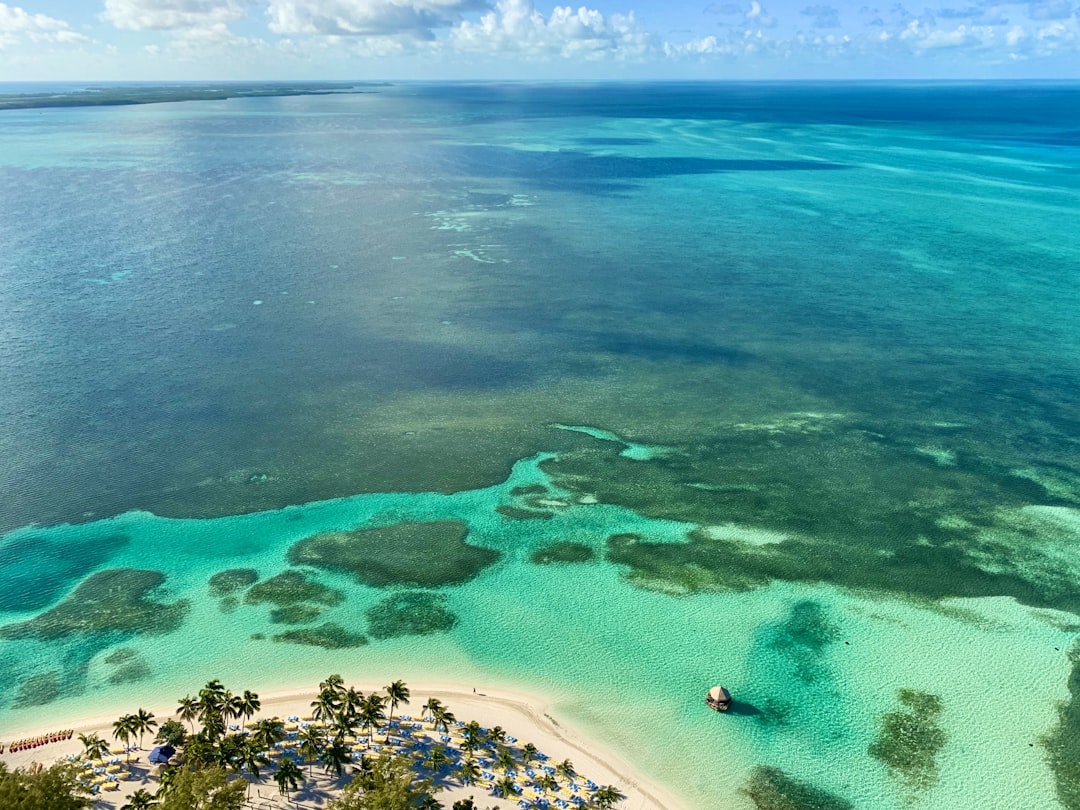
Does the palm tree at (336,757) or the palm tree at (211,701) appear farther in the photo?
the palm tree at (211,701)

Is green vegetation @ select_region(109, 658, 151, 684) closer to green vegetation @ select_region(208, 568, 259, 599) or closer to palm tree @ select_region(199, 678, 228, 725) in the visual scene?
green vegetation @ select_region(208, 568, 259, 599)

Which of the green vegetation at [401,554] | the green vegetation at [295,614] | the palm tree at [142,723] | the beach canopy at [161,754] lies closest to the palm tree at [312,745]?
the beach canopy at [161,754]

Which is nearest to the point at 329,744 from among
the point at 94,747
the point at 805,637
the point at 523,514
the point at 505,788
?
the point at 505,788

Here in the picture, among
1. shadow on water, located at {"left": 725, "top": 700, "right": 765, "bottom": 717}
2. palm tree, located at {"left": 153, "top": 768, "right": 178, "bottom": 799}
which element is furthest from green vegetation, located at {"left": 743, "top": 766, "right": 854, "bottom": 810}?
palm tree, located at {"left": 153, "top": 768, "right": 178, "bottom": 799}

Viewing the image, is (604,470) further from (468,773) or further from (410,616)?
(468,773)

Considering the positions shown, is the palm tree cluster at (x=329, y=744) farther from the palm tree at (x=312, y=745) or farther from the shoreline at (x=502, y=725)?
the shoreline at (x=502, y=725)

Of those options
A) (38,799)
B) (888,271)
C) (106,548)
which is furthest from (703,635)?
(888,271)

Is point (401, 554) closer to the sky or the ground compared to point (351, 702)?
closer to the ground
